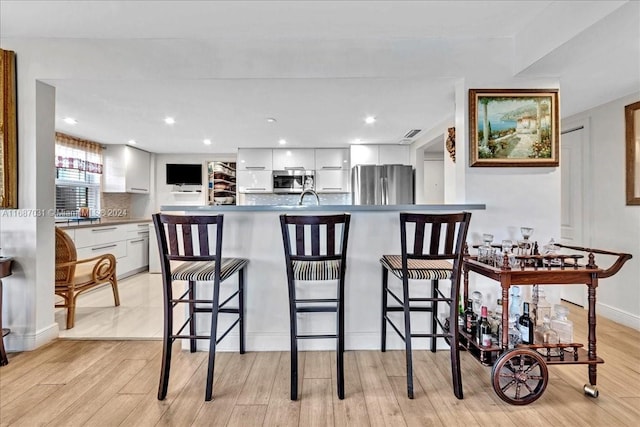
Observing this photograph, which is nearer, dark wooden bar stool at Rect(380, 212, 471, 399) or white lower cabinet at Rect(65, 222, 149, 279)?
dark wooden bar stool at Rect(380, 212, 471, 399)

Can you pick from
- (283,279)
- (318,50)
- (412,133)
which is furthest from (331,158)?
(283,279)

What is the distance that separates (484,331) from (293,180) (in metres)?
3.76

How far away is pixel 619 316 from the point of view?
2926mm

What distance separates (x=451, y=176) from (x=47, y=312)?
397 centimetres

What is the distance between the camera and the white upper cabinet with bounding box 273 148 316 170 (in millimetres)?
5125

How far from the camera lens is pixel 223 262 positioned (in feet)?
6.86

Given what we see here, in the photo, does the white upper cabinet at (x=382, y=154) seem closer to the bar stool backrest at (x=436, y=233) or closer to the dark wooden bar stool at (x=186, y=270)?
the bar stool backrest at (x=436, y=233)

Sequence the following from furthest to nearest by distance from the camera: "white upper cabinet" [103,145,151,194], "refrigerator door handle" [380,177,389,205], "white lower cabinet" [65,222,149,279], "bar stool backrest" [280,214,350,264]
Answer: "white upper cabinet" [103,145,151,194] < "refrigerator door handle" [380,177,389,205] < "white lower cabinet" [65,222,149,279] < "bar stool backrest" [280,214,350,264]

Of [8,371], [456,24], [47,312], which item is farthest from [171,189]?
[456,24]

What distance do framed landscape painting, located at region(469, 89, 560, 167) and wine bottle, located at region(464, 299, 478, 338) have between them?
3.39 feet

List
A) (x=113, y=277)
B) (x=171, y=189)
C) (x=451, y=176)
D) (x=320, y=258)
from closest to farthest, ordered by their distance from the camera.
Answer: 1. (x=320, y=258)
2. (x=113, y=277)
3. (x=451, y=176)
4. (x=171, y=189)

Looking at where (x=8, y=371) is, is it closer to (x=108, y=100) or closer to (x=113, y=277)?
(x=113, y=277)

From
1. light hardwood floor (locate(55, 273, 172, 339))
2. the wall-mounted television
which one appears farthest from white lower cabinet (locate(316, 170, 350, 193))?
light hardwood floor (locate(55, 273, 172, 339))

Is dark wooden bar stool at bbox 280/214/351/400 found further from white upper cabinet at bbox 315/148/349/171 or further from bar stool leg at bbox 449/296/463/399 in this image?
white upper cabinet at bbox 315/148/349/171
